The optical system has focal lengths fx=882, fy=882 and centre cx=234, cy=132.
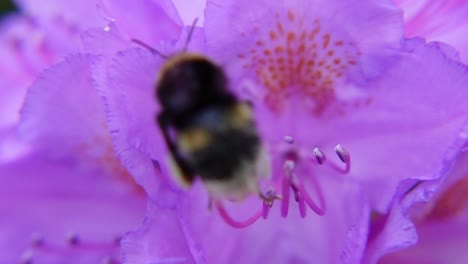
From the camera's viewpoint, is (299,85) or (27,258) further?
(27,258)

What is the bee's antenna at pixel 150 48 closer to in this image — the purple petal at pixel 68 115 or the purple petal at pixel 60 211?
the purple petal at pixel 68 115

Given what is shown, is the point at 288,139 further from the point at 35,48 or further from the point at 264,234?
the point at 35,48

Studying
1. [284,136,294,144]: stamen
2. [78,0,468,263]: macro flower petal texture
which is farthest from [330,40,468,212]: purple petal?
[284,136,294,144]: stamen

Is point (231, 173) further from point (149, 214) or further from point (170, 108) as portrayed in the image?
point (149, 214)

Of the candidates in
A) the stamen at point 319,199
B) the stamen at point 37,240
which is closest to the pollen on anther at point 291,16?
the stamen at point 319,199

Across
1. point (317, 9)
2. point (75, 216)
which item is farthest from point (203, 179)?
point (75, 216)

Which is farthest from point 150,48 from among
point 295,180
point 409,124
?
point 409,124
